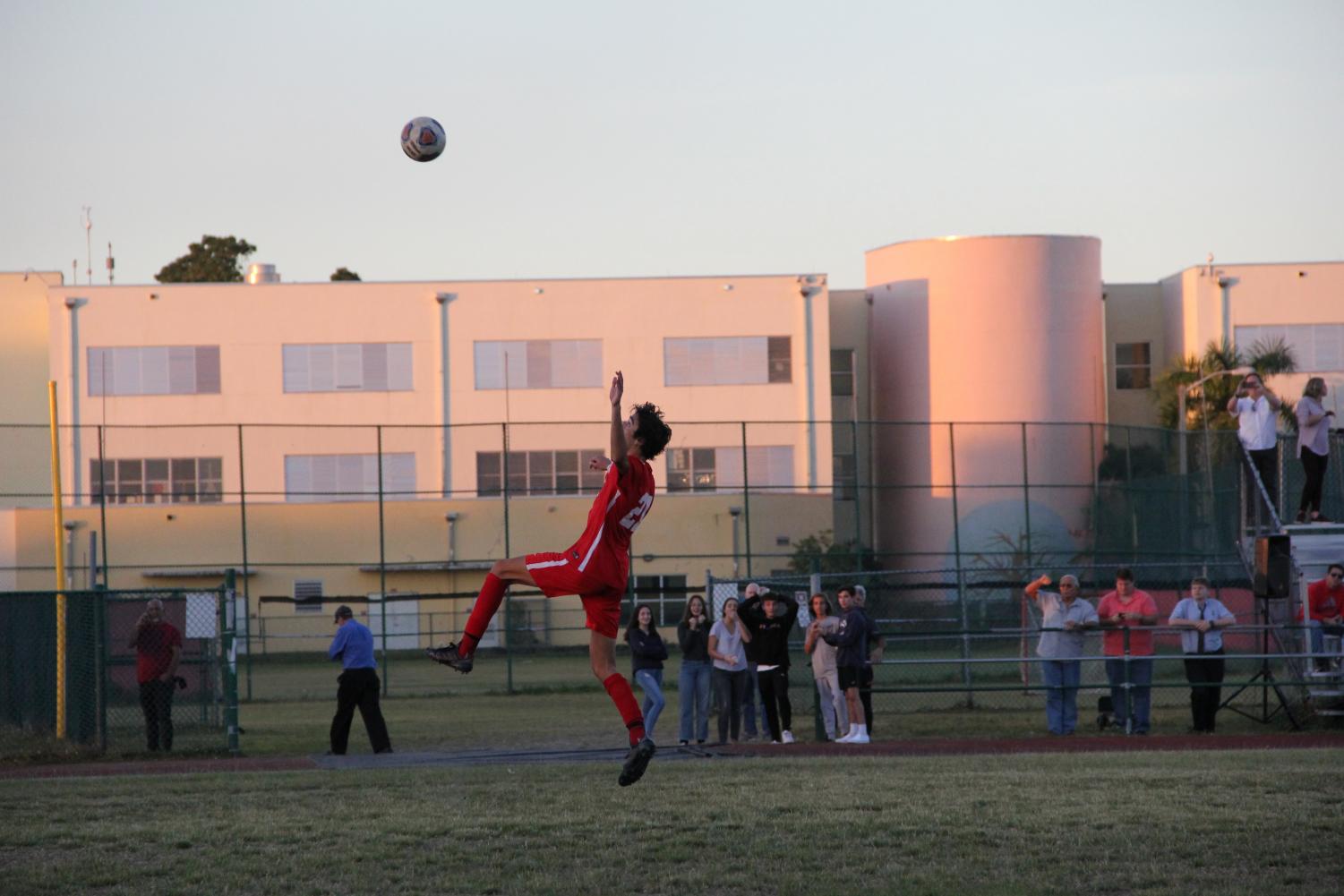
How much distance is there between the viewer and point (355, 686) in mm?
18234

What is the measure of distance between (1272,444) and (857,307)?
3379 centimetres

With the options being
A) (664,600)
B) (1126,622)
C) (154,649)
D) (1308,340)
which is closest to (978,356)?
(1308,340)

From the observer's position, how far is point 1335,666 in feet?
62.5

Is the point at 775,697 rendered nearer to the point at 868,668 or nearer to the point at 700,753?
the point at 868,668

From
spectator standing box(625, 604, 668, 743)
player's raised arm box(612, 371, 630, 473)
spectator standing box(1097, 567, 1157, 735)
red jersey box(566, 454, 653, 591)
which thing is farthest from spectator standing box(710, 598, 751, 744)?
player's raised arm box(612, 371, 630, 473)

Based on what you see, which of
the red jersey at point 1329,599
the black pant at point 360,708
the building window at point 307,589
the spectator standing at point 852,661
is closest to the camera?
the black pant at point 360,708

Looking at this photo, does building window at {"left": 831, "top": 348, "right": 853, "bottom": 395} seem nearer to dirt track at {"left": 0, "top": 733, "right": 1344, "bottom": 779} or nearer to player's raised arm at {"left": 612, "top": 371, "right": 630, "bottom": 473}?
dirt track at {"left": 0, "top": 733, "right": 1344, "bottom": 779}

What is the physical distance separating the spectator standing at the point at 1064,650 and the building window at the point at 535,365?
108 feet

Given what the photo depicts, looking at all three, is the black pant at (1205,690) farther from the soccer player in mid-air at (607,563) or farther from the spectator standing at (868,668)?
the soccer player in mid-air at (607,563)

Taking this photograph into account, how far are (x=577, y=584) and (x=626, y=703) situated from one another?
0.88 m

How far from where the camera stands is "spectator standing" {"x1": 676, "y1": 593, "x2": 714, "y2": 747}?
18.9 m

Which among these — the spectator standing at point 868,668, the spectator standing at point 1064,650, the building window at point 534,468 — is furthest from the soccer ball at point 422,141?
the building window at point 534,468

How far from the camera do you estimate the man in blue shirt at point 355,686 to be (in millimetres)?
18047

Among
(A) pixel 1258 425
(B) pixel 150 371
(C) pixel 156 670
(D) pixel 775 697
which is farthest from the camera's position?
(B) pixel 150 371
